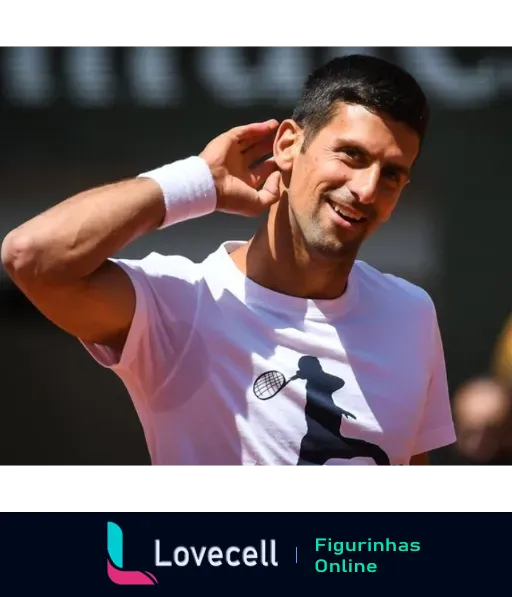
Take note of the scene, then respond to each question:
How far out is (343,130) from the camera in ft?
7.70

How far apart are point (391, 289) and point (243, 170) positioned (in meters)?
0.52

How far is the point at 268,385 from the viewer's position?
7.45ft

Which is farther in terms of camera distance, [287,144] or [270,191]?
[287,144]

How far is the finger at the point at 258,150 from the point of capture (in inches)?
92.5

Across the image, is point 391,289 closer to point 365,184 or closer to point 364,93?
point 365,184

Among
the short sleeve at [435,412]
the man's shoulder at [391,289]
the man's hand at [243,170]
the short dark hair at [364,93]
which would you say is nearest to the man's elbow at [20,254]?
the man's hand at [243,170]

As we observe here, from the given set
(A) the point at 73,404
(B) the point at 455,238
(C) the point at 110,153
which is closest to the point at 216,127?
(C) the point at 110,153

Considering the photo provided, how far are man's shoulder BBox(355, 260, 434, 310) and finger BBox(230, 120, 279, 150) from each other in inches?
17.9

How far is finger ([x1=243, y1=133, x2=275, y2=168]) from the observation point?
2350 millimetres
